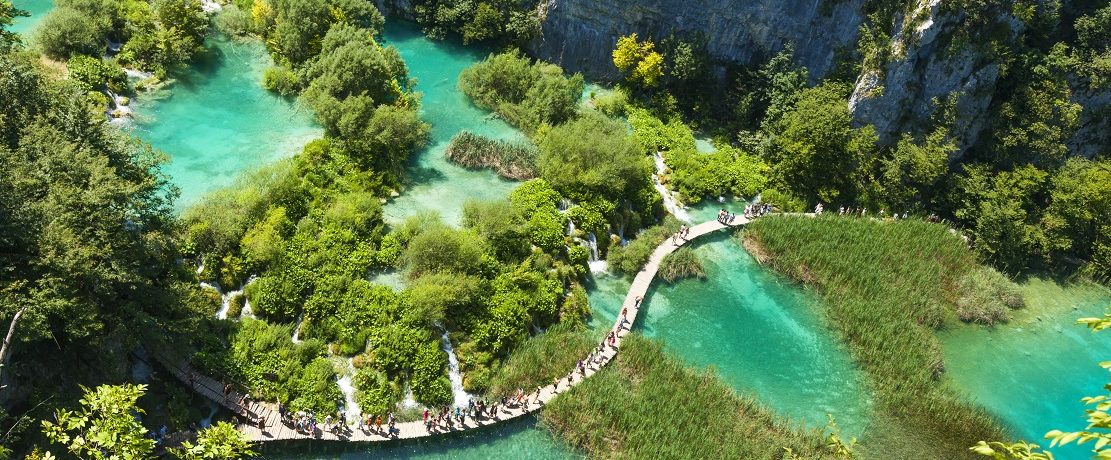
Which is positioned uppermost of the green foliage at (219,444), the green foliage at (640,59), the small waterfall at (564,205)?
the green foliage at (640,59)

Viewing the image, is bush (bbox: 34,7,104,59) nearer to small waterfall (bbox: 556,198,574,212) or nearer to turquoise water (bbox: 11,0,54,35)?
turquoise water (bbox: 11,0,54,35)

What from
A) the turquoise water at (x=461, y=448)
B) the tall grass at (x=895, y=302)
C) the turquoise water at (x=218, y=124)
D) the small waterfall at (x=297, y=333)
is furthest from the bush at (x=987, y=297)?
the turquoise water at (x=218, y=124)

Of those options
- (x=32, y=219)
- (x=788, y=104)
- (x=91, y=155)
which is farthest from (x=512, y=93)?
(x=32, y=219)

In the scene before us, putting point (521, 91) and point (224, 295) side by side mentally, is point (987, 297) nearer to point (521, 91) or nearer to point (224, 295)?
point (521, 91)

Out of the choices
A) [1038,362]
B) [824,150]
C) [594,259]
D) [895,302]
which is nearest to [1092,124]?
[824,150]

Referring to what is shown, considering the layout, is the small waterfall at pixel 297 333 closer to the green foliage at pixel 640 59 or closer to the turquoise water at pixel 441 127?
the turquoise water at pixel 441 127

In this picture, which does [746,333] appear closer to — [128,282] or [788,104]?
[788,104]

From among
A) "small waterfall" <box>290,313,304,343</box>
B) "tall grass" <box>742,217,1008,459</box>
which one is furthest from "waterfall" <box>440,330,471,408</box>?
"tall grass" <box>742,217,1008,459</box>
